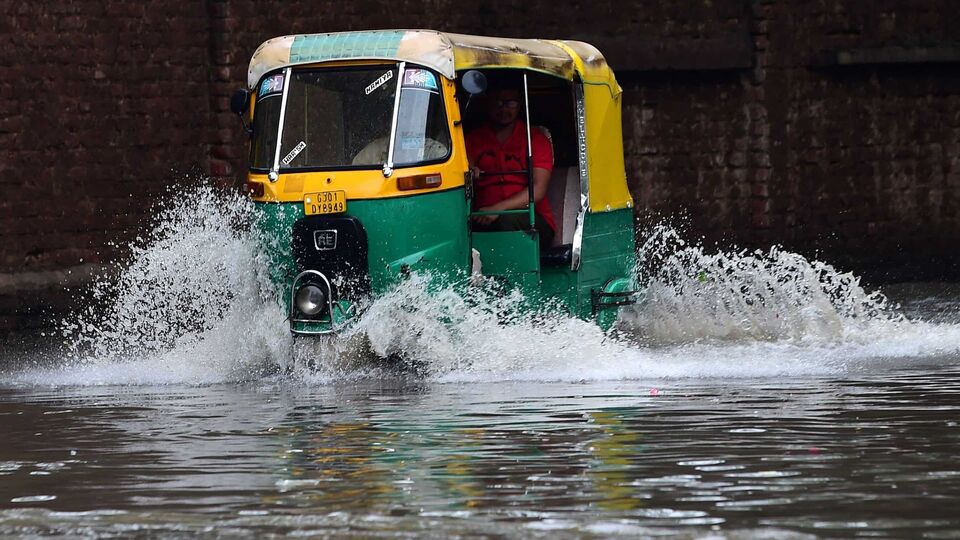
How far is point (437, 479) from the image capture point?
693 centimetres

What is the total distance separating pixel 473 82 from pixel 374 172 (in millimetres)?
783

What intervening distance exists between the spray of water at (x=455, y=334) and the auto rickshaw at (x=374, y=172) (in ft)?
0.60

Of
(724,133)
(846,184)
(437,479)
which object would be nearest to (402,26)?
(724,133)

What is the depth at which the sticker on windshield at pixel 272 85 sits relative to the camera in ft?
37.8

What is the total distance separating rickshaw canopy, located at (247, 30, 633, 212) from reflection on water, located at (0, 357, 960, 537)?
82.1 inches

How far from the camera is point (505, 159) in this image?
12.1 m

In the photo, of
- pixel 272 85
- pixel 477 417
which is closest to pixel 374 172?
pixel 272 85

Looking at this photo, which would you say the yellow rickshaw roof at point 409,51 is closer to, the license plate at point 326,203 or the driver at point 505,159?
the driver at point 505,159

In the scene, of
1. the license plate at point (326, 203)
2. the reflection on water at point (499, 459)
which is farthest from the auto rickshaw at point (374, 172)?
the reflection on water at point (499, 459)

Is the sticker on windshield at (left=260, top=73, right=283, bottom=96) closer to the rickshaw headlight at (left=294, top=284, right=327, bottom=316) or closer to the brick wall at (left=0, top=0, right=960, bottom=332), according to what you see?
the rickshaw headlight at (left=294, top=284, right=327, bottom=316)

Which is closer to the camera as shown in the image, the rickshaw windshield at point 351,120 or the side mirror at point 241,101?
the rickshaw windshield at point 351,120

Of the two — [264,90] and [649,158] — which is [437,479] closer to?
[264,90]

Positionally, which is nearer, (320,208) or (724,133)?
(320,208)

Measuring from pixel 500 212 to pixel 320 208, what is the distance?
1.24 metres
